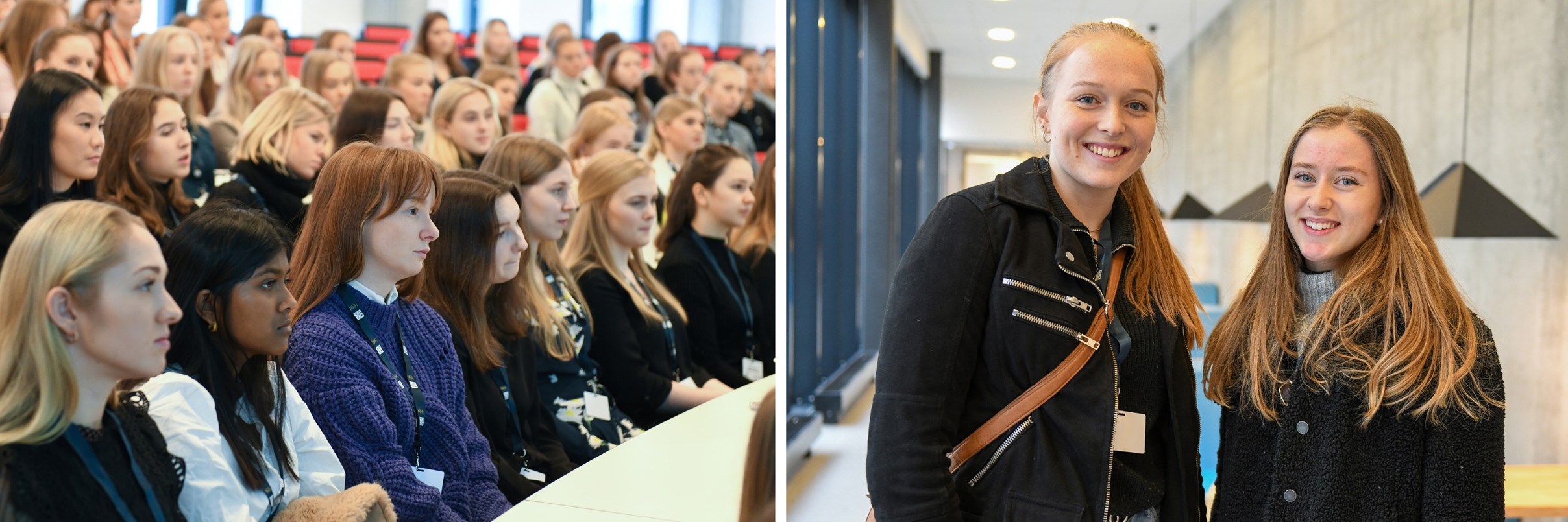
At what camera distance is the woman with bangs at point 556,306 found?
7.05 ft

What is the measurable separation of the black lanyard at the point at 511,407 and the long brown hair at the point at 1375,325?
1.38 meters

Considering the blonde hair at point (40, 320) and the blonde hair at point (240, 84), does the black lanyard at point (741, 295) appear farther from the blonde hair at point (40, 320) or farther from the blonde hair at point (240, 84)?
the blonde hair at point (40, 320)

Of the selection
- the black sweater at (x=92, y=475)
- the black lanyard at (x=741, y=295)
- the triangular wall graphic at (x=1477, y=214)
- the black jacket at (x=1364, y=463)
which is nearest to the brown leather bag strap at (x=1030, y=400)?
the black jacket at (x=1364, y=463)

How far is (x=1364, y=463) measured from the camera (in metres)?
1.54

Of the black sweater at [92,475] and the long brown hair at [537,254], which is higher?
the long brown hair at [537,254]

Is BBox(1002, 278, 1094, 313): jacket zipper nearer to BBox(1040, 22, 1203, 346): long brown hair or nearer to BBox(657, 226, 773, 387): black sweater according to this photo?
BBox(1040, 22, 1203, 346): long brown hair

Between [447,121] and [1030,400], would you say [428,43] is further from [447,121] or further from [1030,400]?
[1030,400]

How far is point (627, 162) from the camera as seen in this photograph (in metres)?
2.55

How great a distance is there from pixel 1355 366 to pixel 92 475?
1836mm

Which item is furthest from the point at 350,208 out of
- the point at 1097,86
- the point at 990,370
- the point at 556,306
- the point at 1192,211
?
the point at 1192,211

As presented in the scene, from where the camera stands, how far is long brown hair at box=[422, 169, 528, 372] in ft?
6.13

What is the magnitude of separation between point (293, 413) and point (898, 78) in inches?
205

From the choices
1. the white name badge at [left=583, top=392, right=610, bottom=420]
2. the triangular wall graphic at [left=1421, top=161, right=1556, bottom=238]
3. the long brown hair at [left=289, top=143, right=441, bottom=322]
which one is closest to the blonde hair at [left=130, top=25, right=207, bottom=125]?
the long brown hair at [left=289, top=143, right=441, bottom=322]

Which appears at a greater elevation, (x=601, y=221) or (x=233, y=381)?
(x=601, y=221)
